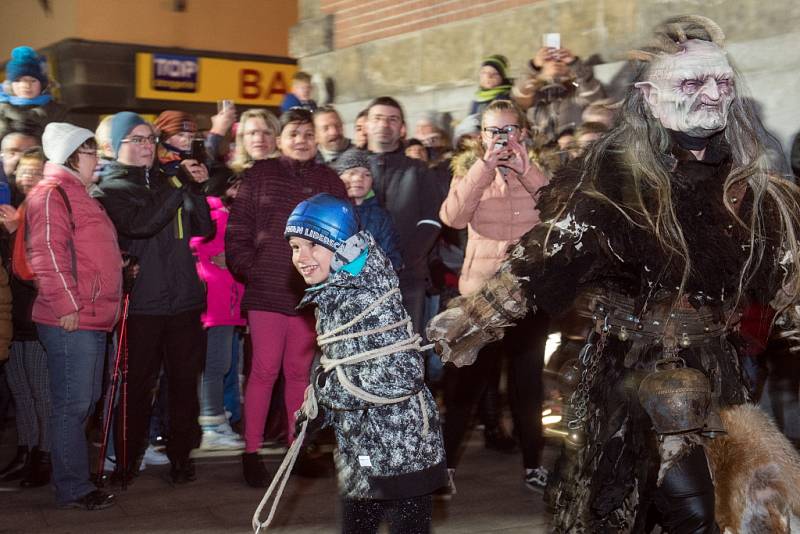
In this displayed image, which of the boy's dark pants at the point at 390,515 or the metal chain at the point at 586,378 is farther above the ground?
the metal chain at the point at 586,378

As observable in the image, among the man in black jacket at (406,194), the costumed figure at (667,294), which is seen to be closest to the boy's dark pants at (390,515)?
the costumed figure at (667,294)

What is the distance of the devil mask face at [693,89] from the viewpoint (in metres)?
4.04

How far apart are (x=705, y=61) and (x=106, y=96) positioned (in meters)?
16.0

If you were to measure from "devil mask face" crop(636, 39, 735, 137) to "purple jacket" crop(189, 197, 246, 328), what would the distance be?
167 inches

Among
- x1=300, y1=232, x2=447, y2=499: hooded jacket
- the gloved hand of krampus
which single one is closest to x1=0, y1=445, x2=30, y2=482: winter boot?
x1=300, y1=232, x2=447, y2=499: hooded jacket

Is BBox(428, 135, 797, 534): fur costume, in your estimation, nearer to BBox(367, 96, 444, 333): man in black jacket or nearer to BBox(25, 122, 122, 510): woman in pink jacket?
BBox(25, 122, 122, 510): woman in pink jacket

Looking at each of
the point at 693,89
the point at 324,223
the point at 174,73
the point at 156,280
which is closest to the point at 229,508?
the point at 156,280

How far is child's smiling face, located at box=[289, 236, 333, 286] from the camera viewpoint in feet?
14.2

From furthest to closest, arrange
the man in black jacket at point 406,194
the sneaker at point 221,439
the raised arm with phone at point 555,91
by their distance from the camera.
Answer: the raised arm with phone at point 555,91 < the sneaker at point 221,439 < the man in black jacket at point 406,194

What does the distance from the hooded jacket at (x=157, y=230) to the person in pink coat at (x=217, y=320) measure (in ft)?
1.84

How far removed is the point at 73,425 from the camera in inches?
247

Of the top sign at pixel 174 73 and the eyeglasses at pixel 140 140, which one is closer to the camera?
the eyeglasses at pixel 140 140

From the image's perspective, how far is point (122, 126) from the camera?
677cm

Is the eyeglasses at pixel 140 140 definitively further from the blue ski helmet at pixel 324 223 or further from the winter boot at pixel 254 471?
the blue ski helmet at pixel 324 223
